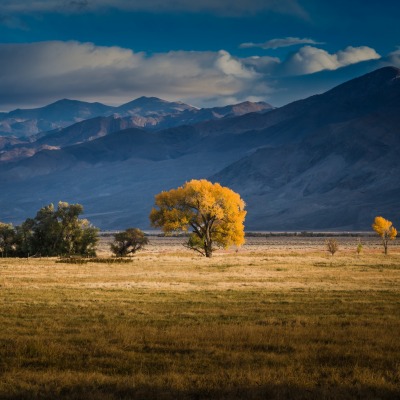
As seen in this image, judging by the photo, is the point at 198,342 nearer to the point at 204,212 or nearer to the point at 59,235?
the point at 204,212

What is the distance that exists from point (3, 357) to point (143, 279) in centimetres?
2538

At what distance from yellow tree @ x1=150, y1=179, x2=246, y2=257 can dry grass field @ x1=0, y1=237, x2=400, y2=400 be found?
35805 mm

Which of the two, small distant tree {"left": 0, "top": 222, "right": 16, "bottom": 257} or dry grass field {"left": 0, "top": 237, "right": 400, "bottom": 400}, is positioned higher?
small distant tree {"left": 0, "top": 222, "right": 16, "bottom": 257}

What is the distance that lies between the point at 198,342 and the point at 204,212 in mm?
53528

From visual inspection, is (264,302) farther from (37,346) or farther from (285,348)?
(37,346)

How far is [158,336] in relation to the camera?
1672 cm

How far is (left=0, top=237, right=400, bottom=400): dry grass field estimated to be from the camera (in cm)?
1125

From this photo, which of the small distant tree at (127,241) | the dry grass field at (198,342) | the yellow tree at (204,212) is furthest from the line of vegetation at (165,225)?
the dry grass field at (198,342)

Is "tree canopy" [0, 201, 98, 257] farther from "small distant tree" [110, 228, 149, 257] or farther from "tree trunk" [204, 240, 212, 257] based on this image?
"tree trunk" [204, 240, 212, 257]

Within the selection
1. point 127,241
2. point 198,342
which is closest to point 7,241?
point 127,241

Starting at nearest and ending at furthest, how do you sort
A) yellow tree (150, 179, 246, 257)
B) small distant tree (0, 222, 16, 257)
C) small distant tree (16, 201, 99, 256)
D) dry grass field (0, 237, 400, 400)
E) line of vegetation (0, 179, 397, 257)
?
dry grass field (0, 237, 400, 400) → yellow tree (150, 179, 246, 257) → line of vegetation (0, 179, 397, 257) → small distant tree (16, 201, 99, 256) → small distant tree (0, 222, 16, 257)

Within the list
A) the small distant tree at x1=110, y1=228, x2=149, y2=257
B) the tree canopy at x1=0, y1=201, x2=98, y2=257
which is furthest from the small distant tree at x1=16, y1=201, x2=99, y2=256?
the small distant tree at x1=110, y1=228, x2=149, y2=257

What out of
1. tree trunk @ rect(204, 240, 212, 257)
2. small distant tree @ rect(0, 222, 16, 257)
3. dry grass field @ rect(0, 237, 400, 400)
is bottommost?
dry grass field @ rect(0, 237, 400, 400)

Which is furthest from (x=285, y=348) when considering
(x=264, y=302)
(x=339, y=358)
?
(x=264, y=302)
